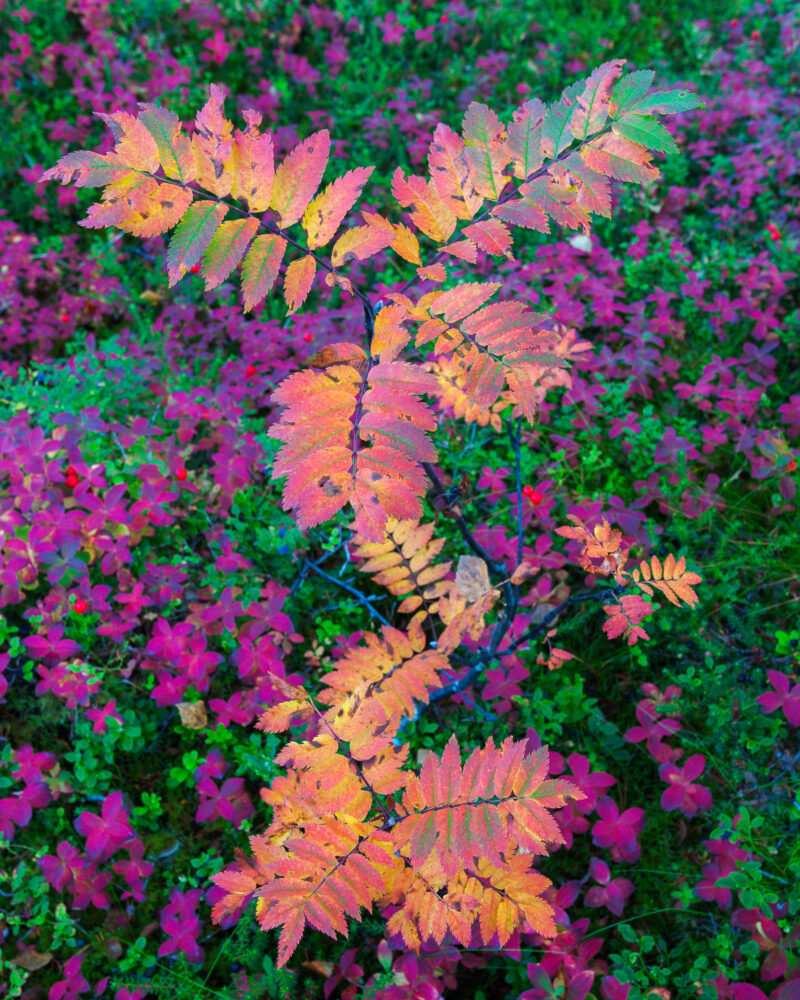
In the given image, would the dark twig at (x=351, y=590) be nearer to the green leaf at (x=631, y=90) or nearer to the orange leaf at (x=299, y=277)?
the orange leaf at (x=299, y=277)

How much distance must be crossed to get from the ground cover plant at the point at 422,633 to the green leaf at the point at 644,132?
0.05 meters

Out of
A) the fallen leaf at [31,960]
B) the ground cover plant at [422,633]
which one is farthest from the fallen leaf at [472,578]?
the fallen leaf at [31,960]

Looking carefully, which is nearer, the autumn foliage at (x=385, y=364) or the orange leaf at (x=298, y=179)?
the autumn foliage at (x=385, y=364)

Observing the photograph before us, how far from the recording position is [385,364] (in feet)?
4.97

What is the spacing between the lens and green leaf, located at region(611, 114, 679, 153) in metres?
1.59

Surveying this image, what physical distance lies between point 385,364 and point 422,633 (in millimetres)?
1062

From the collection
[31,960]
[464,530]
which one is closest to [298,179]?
[464,530]

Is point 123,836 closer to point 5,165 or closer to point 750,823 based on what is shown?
point 750,823

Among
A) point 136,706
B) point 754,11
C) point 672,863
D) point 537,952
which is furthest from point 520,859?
point 754,11

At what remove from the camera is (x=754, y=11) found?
5801 millimetres

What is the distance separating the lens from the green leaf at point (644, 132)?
5.21 ft

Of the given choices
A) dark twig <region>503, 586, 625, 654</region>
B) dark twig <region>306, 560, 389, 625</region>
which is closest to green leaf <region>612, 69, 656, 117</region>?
dark twig <region>503, 586, 625, 654</region>

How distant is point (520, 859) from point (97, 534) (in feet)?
6.70

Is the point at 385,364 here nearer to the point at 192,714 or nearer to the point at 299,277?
the point at 299,277
